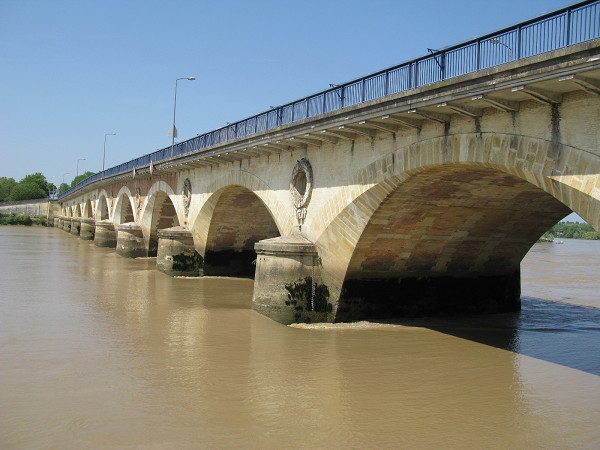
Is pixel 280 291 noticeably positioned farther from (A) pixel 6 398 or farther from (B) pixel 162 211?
(B) pixel 162 211

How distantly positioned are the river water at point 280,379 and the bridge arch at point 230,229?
802 centimetres

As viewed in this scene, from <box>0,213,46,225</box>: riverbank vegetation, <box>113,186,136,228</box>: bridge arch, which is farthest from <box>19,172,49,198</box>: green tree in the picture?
<box>113,186,136,228</box>: bridge arch

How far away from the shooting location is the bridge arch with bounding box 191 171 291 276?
25859 mm

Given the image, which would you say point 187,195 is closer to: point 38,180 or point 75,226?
point 75,226

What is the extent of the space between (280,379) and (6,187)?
14623cm

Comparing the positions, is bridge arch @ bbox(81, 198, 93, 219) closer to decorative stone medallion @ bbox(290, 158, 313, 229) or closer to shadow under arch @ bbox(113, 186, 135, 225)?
shadow under arch @ bbox(113, 186, 135, 225)

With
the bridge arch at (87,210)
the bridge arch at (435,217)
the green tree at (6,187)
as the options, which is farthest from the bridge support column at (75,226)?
the green tree at (6,187)

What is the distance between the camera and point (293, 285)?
1563cm

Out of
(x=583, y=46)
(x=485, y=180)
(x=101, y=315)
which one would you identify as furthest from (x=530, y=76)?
(x=101, y=315)

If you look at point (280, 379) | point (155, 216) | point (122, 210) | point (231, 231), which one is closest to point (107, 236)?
point (122, 210)

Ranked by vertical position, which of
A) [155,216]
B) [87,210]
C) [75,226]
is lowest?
[75,226]

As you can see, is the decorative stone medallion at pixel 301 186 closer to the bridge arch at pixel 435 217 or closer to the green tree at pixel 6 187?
the bridge arch at pixel 435 217

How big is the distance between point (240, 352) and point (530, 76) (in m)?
7.33

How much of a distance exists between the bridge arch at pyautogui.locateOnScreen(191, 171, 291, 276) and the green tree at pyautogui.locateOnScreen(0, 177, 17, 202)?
12501cm
